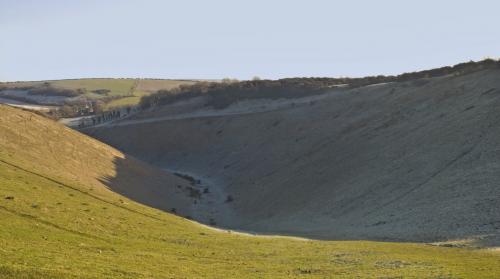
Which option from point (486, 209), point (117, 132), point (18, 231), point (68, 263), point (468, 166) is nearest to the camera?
point (68, 263)

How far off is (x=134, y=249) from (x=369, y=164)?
51250mm

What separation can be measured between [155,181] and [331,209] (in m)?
31.7

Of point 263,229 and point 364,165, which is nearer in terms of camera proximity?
point 263,229

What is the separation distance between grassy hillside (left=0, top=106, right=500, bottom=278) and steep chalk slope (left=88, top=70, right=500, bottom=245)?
1246 cm

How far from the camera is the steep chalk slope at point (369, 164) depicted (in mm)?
56094

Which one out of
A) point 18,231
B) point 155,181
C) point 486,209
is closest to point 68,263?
point 18,231

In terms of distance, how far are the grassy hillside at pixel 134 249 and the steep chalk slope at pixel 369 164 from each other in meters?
12.5

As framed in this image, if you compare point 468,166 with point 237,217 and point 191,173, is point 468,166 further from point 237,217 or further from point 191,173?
point 191,173

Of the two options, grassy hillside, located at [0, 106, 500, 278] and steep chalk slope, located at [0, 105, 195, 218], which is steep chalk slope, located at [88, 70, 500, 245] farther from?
grassy hillside, located at [0, 106, 500, 278]

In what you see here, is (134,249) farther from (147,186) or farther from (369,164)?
(369,164)

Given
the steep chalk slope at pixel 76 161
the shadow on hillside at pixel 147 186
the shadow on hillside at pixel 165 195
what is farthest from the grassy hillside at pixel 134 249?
the shadow on hillside at pixel 147 186

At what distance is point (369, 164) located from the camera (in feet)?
263

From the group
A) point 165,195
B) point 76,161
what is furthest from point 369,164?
point 76,161

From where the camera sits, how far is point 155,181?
9019cm
